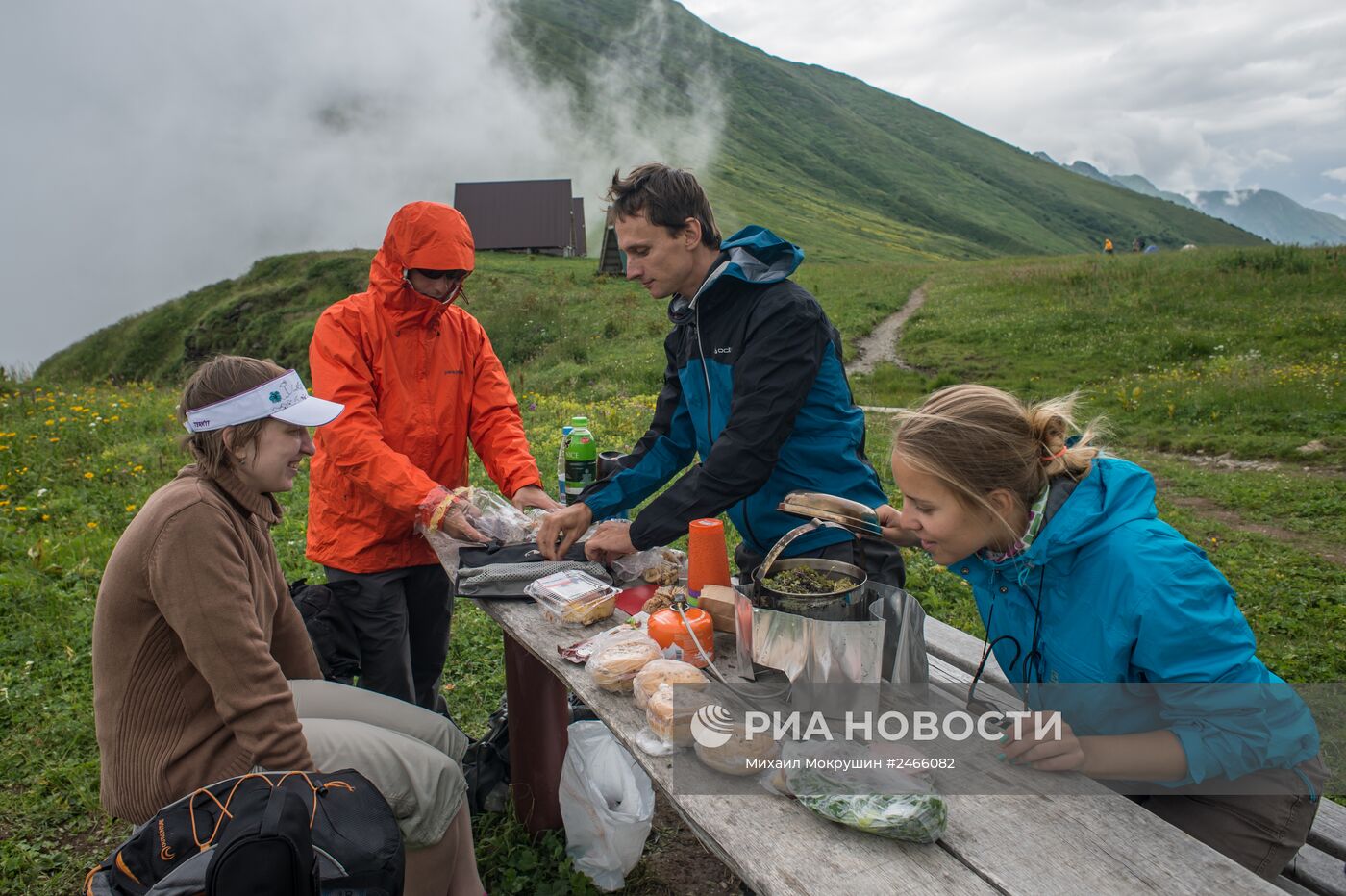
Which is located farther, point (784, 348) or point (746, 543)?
point (746, 543)

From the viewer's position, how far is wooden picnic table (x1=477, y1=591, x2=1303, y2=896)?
1689 mm

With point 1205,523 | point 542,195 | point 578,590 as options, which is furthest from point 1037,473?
point 542,195

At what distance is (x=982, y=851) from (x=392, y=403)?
3.12 metres

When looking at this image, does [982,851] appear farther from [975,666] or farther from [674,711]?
[975,666]

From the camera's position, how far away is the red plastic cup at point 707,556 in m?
2.96

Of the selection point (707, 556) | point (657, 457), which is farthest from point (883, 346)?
point (707, 556)

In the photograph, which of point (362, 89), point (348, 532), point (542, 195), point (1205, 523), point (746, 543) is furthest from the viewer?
point (362, 89)

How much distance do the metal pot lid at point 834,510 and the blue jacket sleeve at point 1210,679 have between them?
76 cm

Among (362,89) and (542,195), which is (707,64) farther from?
(542,195)

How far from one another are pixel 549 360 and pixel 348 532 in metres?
16.5

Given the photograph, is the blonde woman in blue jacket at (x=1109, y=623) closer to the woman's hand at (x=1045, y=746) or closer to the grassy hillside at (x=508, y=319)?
the woman's hand at (x=1045, y=746)

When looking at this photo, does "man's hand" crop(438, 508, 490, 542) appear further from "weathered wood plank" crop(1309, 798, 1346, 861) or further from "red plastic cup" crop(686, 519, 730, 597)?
"weathered wood plank" crop(1309, 798, 1346, 861)

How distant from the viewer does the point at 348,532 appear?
3.85m

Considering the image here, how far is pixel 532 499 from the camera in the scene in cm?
402
